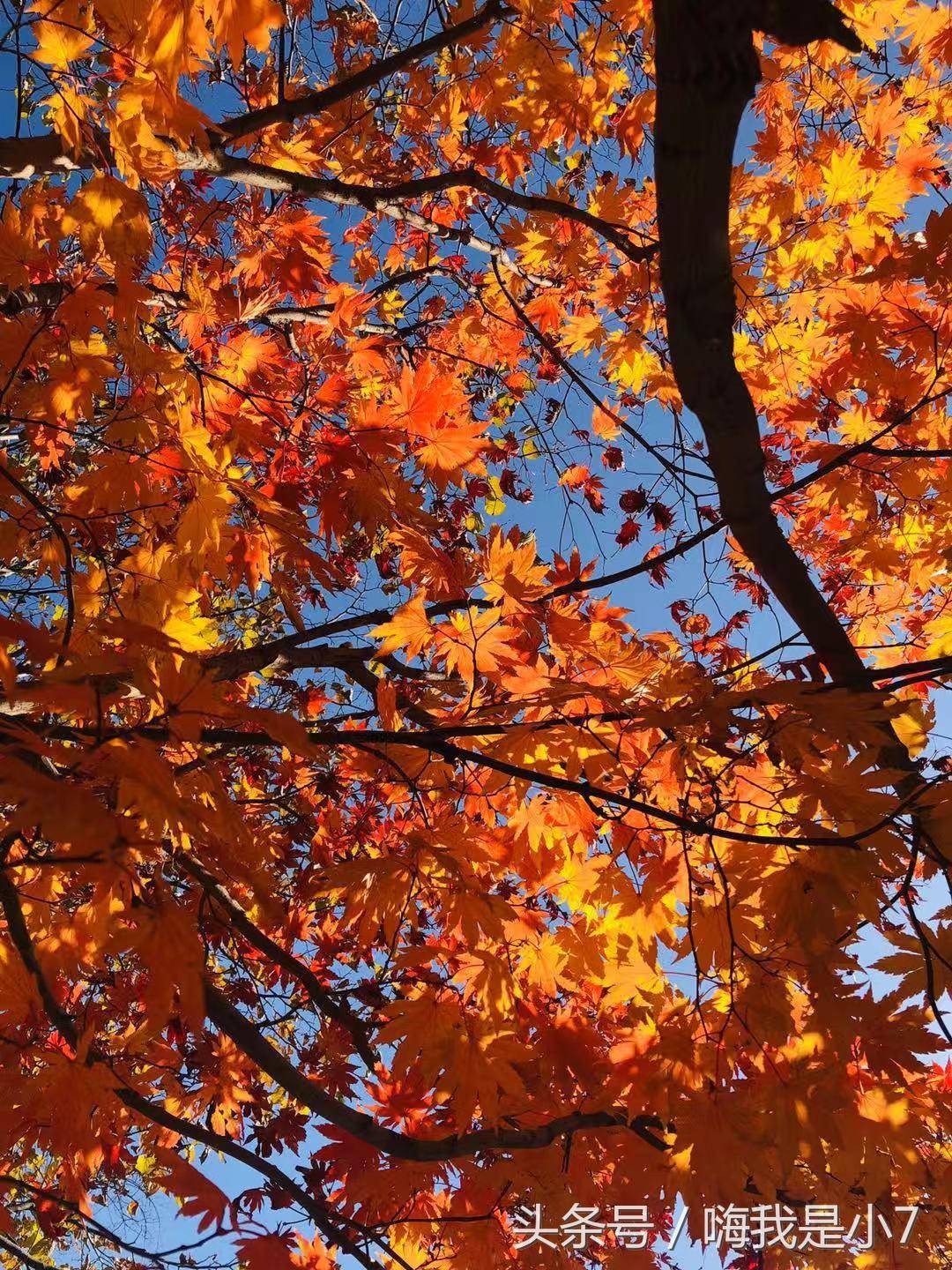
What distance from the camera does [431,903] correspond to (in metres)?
2.41

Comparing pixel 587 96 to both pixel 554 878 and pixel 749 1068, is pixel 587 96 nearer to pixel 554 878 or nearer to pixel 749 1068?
pixel 554 878

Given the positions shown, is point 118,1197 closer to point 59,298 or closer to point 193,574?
point 193,574

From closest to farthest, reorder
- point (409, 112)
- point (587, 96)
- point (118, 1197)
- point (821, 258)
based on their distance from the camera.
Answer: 1. point (587, 96)
2. point (821, 258)
3. point (409, 112)
4. point (118, 1197)

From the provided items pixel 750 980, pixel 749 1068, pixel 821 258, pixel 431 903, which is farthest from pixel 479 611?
pixel 821 258

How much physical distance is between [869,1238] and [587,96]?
4.90m

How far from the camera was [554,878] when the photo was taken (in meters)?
2.94

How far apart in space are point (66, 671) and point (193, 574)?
1628 millimetres

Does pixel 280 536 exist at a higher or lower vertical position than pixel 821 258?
lower

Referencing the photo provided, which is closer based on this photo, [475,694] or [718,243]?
[718,243]

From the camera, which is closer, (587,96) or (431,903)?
(431,903)

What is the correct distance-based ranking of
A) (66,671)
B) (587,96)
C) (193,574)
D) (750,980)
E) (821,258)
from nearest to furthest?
1. (66,671)
2. (750,980)
3. (193,574)
4. (587,96)
5. (821,258)

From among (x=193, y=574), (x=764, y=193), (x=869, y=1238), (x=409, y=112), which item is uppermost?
(x=409, y=112)

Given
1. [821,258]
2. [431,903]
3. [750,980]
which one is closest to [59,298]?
[431,903]

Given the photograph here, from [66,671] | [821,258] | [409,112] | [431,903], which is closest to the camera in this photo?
[66,671]
